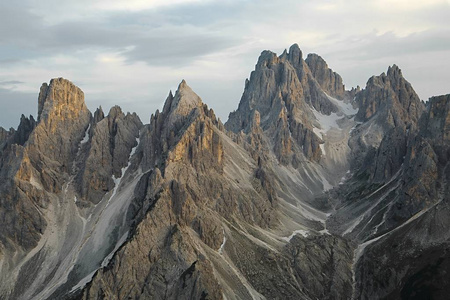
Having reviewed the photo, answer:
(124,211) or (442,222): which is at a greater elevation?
(124,211)

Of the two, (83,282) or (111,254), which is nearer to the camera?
(83,282)

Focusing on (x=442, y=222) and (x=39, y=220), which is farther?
(x=39, y=220)

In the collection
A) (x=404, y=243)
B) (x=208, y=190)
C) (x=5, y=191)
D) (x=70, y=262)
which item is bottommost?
(x=404, y=243)

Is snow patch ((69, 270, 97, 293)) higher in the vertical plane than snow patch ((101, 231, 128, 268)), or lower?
lower

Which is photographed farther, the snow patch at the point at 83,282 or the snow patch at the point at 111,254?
the snow patch at the point at 111,254

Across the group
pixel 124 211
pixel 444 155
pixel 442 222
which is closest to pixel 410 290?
pixel 442 222

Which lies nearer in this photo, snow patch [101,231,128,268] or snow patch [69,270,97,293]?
snow patch [69,270,97,293]

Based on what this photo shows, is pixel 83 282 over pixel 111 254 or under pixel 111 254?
under

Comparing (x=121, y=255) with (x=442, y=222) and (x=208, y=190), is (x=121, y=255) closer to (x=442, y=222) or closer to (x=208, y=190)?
(x=208, y=190)

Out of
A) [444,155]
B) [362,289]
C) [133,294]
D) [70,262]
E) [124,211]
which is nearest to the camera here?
[133,294]

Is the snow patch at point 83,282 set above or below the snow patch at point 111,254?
below

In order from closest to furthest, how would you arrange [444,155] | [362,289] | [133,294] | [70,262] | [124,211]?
[133,294] < [362,289] < [70,262] < [124,211] < [444,155]
